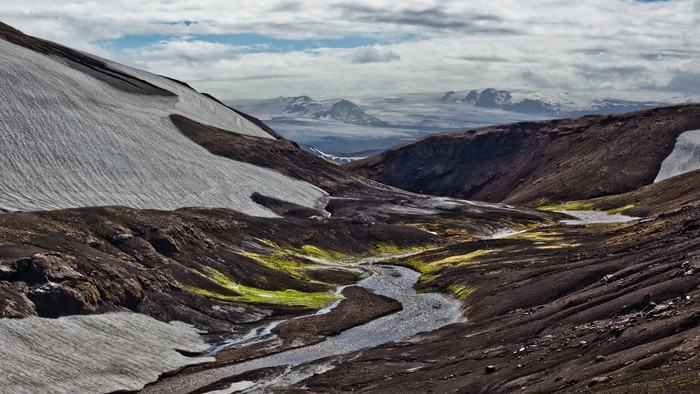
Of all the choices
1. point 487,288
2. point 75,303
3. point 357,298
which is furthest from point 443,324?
point 75,303

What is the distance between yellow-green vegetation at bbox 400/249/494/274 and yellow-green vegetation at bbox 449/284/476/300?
71.6ft

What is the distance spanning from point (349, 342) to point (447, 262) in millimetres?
72968

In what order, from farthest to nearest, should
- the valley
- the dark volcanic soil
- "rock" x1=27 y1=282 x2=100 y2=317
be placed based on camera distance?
"rock" x1=27 y1=282 x2=100 y2=317 → the valley → the dark volcanic soil

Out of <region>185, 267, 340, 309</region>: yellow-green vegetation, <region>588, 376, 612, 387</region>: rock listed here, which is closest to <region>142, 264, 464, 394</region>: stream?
<region>185, 267, 340, 309</region>: yellow-green vegetation

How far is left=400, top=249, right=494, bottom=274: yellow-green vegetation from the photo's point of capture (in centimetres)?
18400

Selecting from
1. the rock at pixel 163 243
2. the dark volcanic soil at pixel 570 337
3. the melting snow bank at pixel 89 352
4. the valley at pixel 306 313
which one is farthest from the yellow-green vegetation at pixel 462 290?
the rock at pixel 163 243

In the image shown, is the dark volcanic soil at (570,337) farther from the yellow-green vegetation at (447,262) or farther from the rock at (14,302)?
the rock at (14,302)

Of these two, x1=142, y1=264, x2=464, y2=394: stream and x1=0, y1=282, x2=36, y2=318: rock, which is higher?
x1=0, y1=282, x2=36, y2=318: rock

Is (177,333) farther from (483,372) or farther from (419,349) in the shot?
(483,372)

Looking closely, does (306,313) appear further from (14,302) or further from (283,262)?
(14,302)

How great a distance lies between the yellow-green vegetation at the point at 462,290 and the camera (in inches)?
5823

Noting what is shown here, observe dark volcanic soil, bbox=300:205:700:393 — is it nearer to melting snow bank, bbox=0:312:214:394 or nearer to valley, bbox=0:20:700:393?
valley, bbox=0:20:700:393

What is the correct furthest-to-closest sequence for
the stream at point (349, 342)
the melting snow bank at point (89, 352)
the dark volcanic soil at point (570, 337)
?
the stream at point (349, 342) → the melting snow bank at point (89, 352) → the dark volcanic soil at point (570, 337)

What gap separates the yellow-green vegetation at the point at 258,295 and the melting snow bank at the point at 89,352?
2226cm
